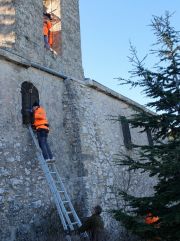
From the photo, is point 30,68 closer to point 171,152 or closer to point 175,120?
point 175,120

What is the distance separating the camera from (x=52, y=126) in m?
8.74

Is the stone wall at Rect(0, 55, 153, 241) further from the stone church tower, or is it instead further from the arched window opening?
the arched window opening

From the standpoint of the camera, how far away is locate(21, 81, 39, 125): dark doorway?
7945mm

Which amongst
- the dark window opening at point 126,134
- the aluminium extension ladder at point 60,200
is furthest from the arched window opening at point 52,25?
the aluminium extension ladder at point 60,200

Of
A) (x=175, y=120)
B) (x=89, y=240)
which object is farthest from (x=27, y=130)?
(x=175, y=120)

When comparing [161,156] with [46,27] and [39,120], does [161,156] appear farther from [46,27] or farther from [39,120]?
[46,27]

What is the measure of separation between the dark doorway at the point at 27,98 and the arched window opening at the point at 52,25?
250 centimetres

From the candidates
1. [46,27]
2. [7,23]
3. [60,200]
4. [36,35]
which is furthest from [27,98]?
[46,27]

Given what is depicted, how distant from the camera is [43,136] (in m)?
7.81

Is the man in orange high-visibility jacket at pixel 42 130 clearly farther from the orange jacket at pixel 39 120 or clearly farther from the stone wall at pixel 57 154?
the stone wall at pixel 57 154

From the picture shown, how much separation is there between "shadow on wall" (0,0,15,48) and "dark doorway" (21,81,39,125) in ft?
4.84

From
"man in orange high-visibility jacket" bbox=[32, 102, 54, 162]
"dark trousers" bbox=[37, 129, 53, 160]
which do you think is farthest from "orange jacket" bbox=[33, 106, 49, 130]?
"dark trousers" bbox=[37, 129, 53, 160]

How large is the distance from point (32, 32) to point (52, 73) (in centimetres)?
162

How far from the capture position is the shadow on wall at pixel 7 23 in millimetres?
8992
